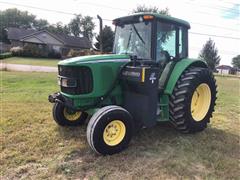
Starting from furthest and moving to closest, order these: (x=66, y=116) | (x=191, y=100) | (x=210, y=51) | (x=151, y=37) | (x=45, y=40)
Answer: (x=210, y=51) < (x=45, y=40) < (x=66, y=116) < (x=191, y=100) < (x=151, y=37)

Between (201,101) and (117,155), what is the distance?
7.68 feet

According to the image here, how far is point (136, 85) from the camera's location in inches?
161

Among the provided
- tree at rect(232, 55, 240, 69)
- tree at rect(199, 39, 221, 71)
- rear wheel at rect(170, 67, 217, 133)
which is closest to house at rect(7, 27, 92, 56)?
tree at rect(199, 39, 221, 71)

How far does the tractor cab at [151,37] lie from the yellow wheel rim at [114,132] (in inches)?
50.6

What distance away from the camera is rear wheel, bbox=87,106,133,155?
362 cm

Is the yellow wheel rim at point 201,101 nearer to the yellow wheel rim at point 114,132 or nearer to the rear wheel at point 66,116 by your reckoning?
the yellow wheel rim at point 114,132

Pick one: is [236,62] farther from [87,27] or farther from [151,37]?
[151,37]

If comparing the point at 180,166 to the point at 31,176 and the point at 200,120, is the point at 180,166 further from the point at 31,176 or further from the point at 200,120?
the point at 31,176

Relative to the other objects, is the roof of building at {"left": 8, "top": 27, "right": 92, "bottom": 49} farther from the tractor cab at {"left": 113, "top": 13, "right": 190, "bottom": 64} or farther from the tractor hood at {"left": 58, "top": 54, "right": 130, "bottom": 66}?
the tractor hood at {"left": 58, "top": 54, "right": 130, "bottom": 66}

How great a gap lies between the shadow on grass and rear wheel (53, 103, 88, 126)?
25 cm

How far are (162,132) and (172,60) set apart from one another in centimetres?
142

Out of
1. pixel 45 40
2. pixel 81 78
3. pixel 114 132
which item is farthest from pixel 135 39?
pixel 45 40

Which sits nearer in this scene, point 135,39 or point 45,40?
point 135,39

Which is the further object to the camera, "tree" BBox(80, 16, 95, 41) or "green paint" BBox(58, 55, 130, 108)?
"tree" BBox(80, 16, 95, 41)
